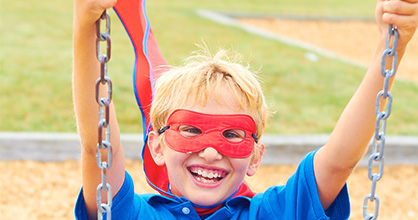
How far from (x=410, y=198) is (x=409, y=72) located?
5710mm

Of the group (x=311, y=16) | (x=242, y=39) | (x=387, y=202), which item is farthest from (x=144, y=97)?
(x=311, y=16)

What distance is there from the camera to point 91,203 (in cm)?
214

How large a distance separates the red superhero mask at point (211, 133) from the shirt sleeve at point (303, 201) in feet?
Answer: 0.70

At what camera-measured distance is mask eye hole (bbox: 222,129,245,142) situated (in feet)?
7.61

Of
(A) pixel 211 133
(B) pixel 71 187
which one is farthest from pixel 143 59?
(B) pixel 71 187

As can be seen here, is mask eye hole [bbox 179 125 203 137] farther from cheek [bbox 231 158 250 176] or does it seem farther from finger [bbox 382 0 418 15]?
finger [bbox 382 0 418 15]

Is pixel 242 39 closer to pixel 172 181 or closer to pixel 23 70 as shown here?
pixel 23 70

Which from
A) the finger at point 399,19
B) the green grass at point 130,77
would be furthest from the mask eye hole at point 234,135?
the green grass at point 130,77

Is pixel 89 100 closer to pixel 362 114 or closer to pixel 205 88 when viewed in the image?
pixel 205 88

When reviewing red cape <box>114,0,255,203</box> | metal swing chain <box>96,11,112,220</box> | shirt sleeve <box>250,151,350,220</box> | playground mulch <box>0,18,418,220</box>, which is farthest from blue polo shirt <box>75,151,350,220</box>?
playground mulch <box>0,18,418,220</box>

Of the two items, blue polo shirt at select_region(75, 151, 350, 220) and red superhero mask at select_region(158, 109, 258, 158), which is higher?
red superhero mask at select_region(158, 109, 258, 158)

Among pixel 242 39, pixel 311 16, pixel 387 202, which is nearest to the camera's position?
pixel 387 202

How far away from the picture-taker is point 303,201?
221cm

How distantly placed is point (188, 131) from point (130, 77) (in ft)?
15.8
